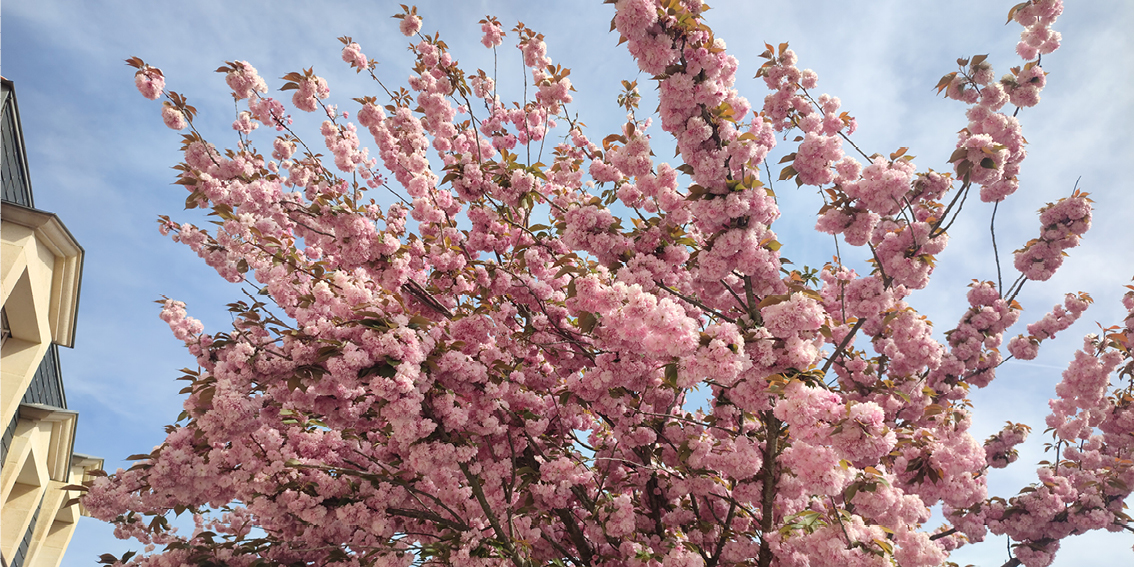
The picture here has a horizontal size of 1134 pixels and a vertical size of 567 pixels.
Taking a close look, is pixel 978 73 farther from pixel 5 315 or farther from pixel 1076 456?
pixel 5 315

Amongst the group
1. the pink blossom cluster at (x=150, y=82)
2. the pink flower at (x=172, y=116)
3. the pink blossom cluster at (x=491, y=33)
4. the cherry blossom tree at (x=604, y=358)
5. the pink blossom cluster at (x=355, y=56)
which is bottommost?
the cherry blossom tree at (x=604, y=358)

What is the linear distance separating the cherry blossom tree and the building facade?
574 centimetres

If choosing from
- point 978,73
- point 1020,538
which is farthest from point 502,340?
point 1020,538

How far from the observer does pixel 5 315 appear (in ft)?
33.2

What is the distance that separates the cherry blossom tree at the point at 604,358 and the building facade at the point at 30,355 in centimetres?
574

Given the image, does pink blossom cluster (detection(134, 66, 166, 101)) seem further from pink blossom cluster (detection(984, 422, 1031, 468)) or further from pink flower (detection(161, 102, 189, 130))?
pink blossom cluster (detection(984, 422, 1031, 468))

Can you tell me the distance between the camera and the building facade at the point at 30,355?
9.70m

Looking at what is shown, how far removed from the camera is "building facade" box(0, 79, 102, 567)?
31.8ft

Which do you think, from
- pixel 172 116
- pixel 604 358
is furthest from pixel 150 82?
pixel 604 358

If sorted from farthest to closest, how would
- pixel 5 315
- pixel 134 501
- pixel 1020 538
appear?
pixel 5 315 → pixel 1020 538 → pixel 134 501

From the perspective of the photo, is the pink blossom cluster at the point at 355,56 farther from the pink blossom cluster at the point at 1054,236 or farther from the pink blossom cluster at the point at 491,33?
the pink blossom cluster at the point at 1054,236

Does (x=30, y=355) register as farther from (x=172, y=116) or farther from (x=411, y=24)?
(x=411, y=24)

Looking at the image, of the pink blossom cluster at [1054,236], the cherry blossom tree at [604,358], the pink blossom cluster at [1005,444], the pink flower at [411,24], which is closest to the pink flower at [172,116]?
the cherry blossom tree at [604,358]

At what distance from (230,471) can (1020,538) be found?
9.30 m
